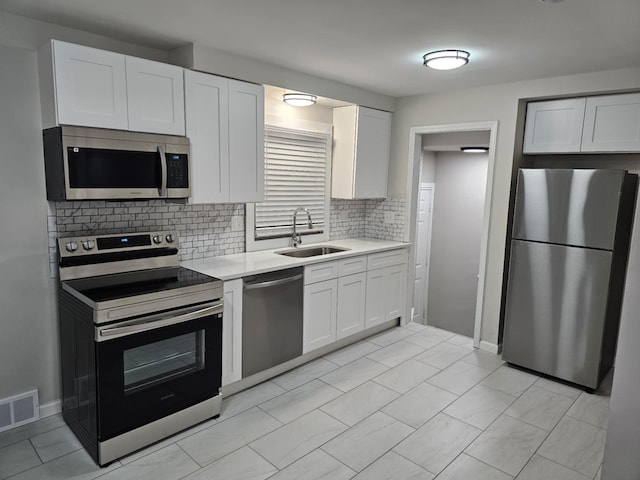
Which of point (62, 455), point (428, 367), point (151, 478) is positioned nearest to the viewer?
point (151, 478)

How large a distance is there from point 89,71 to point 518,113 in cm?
334

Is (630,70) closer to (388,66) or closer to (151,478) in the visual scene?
(388,66)

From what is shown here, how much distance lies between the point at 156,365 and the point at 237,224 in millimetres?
1475

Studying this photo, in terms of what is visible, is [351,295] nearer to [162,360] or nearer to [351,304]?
[351,304]

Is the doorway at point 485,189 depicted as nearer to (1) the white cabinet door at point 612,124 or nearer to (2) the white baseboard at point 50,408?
(1) the white cabinet door at point 612,124

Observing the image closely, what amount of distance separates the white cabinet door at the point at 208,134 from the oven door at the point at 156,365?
2.86 feet

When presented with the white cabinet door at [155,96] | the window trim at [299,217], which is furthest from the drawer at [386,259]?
the white cabinet door at [155,96]

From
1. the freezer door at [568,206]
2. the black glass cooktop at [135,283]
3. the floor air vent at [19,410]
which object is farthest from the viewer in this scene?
the freezer door at [568,206]

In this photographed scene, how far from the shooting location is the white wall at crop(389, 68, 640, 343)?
349 cm

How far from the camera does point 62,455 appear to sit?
2.43 m

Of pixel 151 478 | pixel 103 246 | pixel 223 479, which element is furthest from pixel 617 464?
pixel 103 246

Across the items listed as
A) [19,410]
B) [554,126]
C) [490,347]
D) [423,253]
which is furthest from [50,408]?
[423,253]

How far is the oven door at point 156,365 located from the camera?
7.56 feet

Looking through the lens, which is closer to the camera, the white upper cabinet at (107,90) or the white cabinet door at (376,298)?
the white upper cabinet at (107,90)
